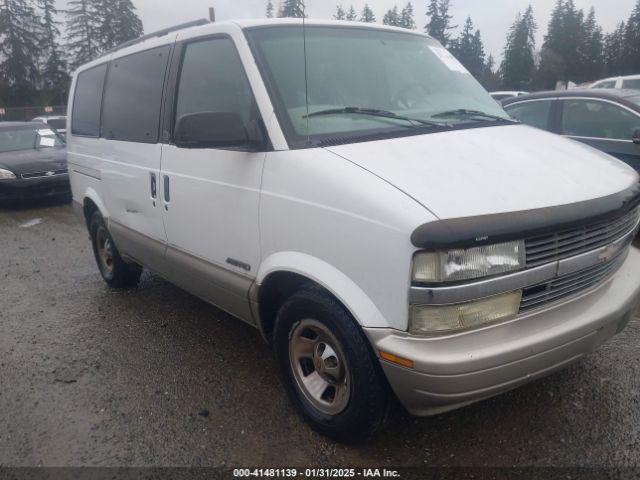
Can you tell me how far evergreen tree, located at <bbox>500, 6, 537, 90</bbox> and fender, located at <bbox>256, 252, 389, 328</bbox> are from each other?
54135 mm

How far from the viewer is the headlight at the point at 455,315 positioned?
2.07 meters

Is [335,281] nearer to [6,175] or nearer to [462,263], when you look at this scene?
[462,263]

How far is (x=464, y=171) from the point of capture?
2.32 m

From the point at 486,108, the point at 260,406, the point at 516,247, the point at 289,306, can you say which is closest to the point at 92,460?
the point at 260,406

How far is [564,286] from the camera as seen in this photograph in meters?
2.33

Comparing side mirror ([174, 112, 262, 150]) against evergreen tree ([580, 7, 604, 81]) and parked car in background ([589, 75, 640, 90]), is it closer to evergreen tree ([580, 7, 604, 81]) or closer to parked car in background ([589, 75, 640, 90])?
parked car in background ([589, 75, 640, 90])

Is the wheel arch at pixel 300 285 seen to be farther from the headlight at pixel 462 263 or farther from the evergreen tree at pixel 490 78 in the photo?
the evergreen tree at pixel 490 78

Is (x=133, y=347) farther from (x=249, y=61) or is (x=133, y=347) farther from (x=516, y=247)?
(x=516, y=247)

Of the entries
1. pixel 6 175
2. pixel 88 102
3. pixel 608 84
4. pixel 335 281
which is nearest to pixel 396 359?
pixel 335 281

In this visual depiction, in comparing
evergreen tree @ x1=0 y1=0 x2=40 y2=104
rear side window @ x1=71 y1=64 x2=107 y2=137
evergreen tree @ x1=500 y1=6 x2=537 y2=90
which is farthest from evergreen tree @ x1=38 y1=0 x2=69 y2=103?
rear side window @ x1=71 y1=64 x2=107 y2=137

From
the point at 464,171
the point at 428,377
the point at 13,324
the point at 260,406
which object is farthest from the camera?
the point at 13,324

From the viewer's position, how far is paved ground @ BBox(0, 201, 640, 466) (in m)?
2.62

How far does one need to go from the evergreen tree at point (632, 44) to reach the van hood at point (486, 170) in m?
56.7

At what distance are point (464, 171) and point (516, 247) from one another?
43 cm
